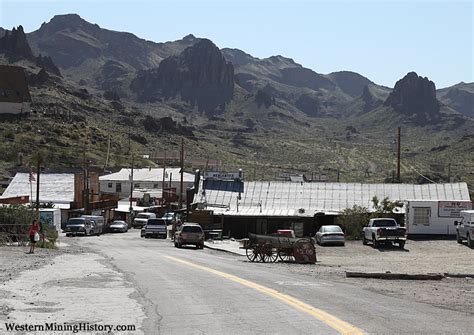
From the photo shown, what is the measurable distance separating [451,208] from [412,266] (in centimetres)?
2030

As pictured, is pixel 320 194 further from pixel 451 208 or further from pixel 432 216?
pixel 451 208

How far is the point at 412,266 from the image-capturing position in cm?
3200

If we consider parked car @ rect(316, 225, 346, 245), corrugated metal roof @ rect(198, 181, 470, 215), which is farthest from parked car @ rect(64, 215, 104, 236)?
parked car @ rect(316, 225, 346, 245)

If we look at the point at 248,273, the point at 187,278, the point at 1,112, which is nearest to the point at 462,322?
the point at 187,278

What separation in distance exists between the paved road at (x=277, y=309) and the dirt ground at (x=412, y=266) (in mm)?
1356

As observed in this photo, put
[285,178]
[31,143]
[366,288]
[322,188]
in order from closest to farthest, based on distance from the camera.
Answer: [366,288] < [322,188] < [285,178] < [31,143]

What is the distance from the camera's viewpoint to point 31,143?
112 m

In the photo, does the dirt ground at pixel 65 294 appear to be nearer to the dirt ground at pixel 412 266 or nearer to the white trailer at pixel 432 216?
the dirt ground at pixel 412 266

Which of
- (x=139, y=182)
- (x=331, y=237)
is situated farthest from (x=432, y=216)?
(x=139, y=182)

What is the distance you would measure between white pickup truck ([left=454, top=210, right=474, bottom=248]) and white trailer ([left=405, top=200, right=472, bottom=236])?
308 centimetres

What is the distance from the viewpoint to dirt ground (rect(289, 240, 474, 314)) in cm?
1925

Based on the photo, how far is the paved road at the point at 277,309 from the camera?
12.6 metres

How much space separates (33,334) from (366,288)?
11429 millimetres

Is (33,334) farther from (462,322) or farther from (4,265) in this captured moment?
(4,265)
